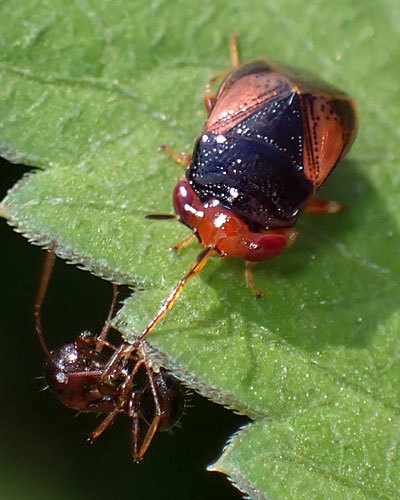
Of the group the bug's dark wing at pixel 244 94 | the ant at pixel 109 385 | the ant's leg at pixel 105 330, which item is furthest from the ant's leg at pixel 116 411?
the bug's dark wing at pixel 244 94

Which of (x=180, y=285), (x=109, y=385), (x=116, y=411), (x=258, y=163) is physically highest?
(x=258, y=163)

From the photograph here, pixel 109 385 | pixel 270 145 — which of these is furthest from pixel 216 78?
pixel 109 385

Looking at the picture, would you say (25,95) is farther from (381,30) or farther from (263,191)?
(381,30)

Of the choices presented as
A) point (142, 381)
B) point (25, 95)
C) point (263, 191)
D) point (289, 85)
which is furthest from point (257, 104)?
point (142, 381)

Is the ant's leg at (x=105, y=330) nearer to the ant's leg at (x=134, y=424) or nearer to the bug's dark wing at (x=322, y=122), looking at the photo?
the ant's leg at (x=134, y=424)

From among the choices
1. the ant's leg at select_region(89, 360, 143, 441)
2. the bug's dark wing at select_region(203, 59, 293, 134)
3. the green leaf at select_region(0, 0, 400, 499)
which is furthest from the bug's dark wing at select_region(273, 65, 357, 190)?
the ant's leg at select_region(89, 360, 143, 441)

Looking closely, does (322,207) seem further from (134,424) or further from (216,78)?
(134,424)
